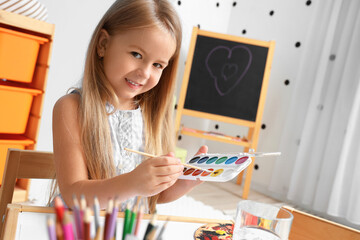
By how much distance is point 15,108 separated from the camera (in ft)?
5.13

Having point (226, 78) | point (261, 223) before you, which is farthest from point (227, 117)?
point (261, 223)

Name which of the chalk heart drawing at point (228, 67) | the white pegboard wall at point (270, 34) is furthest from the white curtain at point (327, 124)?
the chalk heart drawing at point (228, 67)

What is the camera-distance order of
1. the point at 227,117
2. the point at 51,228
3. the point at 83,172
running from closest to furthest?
the point at 51,228, the point at 83,172, the point at 227,117

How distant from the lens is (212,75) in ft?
7.79

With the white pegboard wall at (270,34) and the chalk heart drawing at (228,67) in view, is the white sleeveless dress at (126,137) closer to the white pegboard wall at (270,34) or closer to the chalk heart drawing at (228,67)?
the chalk heart drawing at (228,67)

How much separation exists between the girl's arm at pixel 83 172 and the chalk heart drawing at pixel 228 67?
5.72ft

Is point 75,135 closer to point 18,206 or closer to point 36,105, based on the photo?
point 18,206

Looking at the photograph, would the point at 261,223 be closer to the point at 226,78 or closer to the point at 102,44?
the point at 102,44

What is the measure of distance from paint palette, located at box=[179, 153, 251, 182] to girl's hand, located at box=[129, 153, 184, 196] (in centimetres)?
7

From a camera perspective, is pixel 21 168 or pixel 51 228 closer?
pixel 51 228

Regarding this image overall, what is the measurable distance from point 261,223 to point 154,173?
0.18m

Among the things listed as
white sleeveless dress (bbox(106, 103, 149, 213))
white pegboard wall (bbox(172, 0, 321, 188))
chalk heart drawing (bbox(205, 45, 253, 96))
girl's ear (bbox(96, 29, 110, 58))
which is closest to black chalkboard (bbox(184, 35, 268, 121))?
chalk heart drawing (bbox(205, 45, 253, 96))

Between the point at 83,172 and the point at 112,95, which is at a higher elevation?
the point at 112,95

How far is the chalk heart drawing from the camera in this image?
234 centimetres
